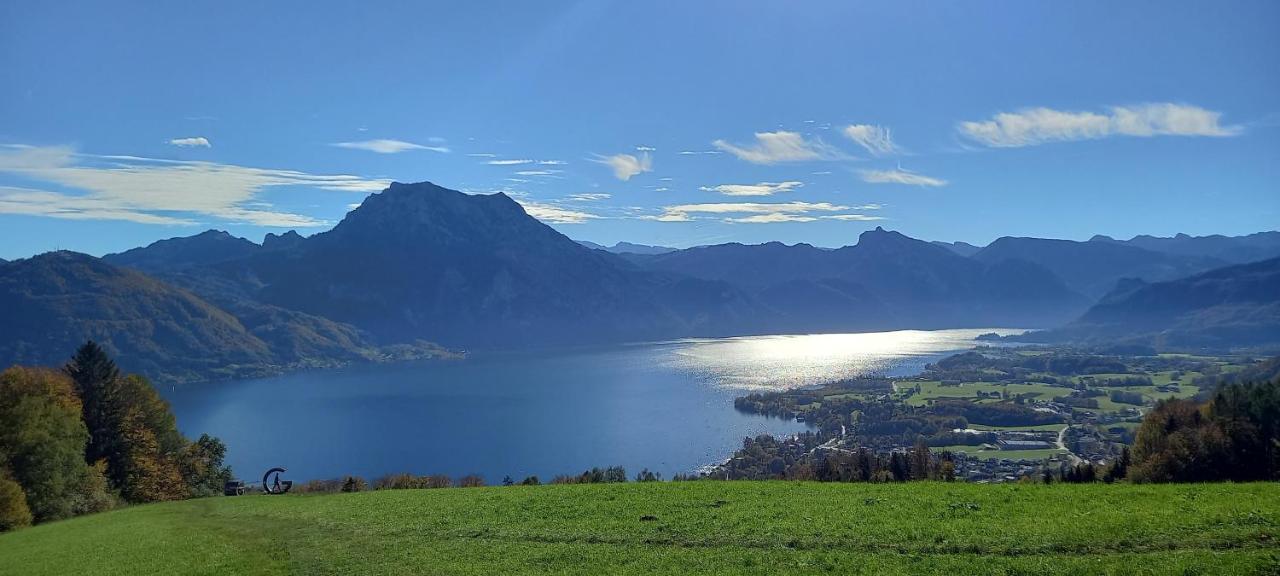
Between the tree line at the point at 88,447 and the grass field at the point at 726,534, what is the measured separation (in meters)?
13.6

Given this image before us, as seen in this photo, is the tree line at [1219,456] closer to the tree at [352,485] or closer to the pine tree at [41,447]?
the tree at [352,485]

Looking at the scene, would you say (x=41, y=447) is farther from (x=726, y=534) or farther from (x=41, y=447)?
(x=726, y=534)

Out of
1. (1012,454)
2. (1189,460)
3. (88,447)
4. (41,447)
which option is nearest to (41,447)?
(41,447)

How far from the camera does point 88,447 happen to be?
6259 cm

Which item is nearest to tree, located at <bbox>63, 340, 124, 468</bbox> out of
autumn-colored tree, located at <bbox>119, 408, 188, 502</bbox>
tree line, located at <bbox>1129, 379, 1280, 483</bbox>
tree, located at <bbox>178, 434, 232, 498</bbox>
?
autumn-colored tree, located at <bbox>119, 408, 188, 502</bbox>

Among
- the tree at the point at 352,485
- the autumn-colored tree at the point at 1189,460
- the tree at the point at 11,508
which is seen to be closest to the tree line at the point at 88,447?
the tree at the point at 11,508

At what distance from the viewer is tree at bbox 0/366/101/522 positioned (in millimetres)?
47500

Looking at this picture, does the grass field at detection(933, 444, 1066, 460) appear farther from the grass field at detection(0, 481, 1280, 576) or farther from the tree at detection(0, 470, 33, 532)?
the tree at detection(0, 470, 33, 532)

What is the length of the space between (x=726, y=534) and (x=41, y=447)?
50.8 meters

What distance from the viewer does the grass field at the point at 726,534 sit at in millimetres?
19203

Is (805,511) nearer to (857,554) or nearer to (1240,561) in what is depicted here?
(857,554)

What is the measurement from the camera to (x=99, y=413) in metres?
65.1

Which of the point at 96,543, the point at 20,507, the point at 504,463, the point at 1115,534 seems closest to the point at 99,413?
the point at 20,507

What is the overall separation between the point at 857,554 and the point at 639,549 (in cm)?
684
